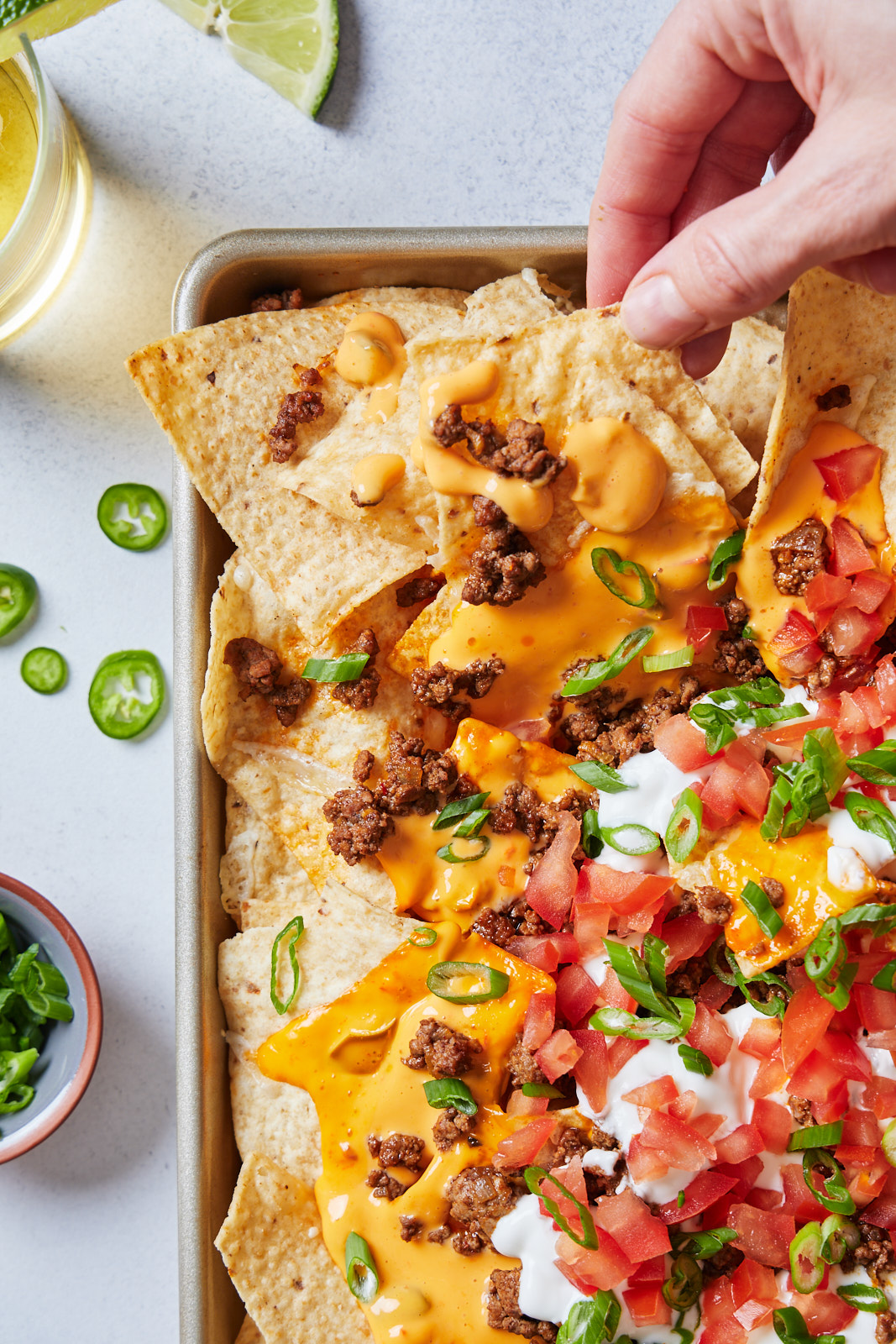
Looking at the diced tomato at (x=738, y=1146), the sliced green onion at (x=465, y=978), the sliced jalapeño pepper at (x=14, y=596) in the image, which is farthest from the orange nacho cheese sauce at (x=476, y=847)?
the sliced jalapeño pepper at (x=14, y=596)

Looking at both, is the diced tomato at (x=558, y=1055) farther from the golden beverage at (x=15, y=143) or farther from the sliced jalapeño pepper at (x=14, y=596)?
the golden beverage at (x=15, y=143)

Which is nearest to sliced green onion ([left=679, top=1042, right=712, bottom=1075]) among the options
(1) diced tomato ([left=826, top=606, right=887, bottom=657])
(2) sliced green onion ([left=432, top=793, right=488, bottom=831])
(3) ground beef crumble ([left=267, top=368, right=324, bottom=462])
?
(2) sliced green onion ([left=432, top=793, right=488, bottom=831])

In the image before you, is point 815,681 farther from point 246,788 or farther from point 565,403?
point 246,788

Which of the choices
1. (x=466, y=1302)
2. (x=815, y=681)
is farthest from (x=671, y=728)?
(x=466, y=1302)

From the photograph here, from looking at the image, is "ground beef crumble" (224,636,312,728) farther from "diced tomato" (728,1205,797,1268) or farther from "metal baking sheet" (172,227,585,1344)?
"diced tomato" (728,1205,797,1268)

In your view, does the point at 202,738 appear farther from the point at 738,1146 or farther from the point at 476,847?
the point at 738,1146

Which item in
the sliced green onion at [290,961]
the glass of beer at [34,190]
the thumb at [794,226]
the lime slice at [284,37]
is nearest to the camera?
the thumb at [794,226]

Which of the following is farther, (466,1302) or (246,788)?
(246,788)
